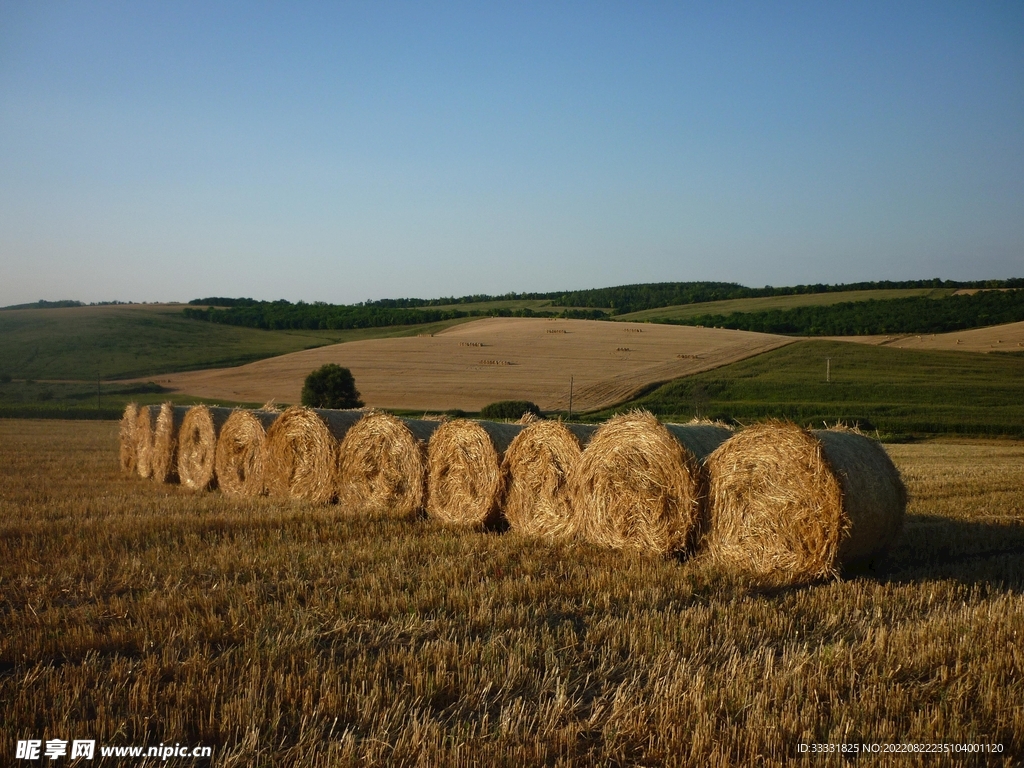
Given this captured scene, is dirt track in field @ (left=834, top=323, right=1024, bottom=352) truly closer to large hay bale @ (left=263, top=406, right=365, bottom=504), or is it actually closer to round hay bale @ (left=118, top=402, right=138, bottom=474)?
round hay bale @ (left=118, top=402, right=138, bottom=474)

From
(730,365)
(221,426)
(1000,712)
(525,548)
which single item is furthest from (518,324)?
(1000,712)

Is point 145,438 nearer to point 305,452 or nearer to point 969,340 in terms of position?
point 305,452

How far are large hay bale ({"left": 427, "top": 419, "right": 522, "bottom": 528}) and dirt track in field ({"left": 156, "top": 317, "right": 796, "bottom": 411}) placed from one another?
2555cm

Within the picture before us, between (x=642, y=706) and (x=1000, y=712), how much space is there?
1693 millimetres

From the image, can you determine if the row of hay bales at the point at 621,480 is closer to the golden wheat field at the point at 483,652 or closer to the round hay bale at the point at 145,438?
the golden wheat field at the point at 483,652

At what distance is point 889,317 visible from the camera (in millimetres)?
59031

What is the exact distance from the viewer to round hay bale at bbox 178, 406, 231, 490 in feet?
41.5

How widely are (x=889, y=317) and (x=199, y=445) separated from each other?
55980 mm

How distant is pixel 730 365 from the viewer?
145 ft

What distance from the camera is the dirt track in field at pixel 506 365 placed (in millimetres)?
38406

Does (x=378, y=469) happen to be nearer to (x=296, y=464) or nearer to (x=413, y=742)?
(x=296, y=464)

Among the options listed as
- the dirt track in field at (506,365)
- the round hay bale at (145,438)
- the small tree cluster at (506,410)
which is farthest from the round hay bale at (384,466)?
the dirt track in field at (506,365)

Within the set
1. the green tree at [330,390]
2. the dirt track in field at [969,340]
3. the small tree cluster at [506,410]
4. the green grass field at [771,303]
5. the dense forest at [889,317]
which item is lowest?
the small tree cluster at [506,410]

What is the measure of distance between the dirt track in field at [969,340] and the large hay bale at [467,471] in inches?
1785
